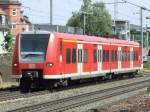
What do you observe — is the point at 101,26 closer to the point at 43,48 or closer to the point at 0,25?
the point at 0,25

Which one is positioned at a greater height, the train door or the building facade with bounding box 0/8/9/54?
the building facade with bounding box 0/8/9/54

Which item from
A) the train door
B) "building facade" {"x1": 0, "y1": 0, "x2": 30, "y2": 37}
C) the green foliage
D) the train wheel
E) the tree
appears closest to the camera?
the train wheel

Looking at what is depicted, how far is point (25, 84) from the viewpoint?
2530 centimetres

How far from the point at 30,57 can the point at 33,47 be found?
484 mm

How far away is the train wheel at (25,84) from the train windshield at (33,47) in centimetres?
106

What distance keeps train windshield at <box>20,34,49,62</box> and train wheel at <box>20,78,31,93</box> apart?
1057mm

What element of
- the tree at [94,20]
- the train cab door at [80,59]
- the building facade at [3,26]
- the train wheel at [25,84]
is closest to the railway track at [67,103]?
the train wheel at [25,84]

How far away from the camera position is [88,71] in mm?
29734

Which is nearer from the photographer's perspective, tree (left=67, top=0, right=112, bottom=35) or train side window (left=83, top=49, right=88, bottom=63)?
train side window (left=83, top=49, right=88, bottom=63)

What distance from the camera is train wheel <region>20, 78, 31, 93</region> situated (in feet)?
82.1

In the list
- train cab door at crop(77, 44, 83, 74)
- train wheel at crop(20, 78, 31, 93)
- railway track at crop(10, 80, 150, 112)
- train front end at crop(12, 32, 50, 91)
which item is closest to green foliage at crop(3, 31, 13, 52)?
train cab door at crop(77, 44, 83, 74)

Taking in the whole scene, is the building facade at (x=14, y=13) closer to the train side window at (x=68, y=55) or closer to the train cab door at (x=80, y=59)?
the train cab door at (x=80, y=59)

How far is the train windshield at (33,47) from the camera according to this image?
24547mm

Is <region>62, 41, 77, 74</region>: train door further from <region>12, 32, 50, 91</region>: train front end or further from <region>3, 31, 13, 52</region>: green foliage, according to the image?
<region>3, 31, 13, 52</region>: green foliage
